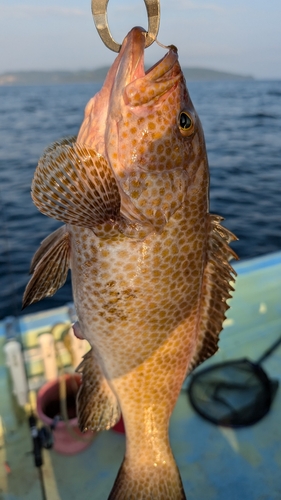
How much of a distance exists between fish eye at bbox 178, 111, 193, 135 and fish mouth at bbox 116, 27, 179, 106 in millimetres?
135

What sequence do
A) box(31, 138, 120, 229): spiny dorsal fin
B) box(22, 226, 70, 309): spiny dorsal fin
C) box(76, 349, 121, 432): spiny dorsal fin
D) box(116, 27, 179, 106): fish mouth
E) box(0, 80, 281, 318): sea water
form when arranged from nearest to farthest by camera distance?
box(31, 138, 120, 229): spiny dorsal fin, box(116, 27, 179, 106): fish mouth, box(22, 226, 70, 309): spiny dorsal fin, box(76, 349, 121, 432): spiny dorsal fin, box(0, 80, 281, 318): sea water

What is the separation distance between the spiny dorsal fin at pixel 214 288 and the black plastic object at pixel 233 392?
8.37 ft

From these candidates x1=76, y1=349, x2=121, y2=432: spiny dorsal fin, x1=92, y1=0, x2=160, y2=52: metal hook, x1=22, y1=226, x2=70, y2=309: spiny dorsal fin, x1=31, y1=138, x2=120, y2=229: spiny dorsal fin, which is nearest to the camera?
x1=92, y1=0, x2=160, y2=52: metal hook

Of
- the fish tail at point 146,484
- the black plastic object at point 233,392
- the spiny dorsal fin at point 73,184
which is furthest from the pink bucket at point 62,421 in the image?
the spiny dorsal fin at point 73,184

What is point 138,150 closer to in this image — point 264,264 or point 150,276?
point 150,276

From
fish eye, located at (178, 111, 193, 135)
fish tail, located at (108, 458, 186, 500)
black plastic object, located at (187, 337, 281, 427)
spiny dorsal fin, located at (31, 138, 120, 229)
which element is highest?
fish eye, located at (178, 111, 193, 135)

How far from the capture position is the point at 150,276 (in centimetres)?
182

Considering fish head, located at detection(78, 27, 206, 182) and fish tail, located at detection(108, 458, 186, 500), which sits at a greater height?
fish head, located at detection(78, 27, 206, 182)

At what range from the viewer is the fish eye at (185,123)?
6.01ft

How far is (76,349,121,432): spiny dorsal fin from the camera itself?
2.09m

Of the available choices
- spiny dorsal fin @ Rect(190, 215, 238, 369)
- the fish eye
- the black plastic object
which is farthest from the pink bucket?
the fish eye

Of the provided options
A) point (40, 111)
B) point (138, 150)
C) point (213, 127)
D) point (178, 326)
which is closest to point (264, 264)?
point (178, 326)

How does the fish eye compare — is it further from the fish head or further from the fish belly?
the fish belly

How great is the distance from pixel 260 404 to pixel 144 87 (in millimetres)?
3782
